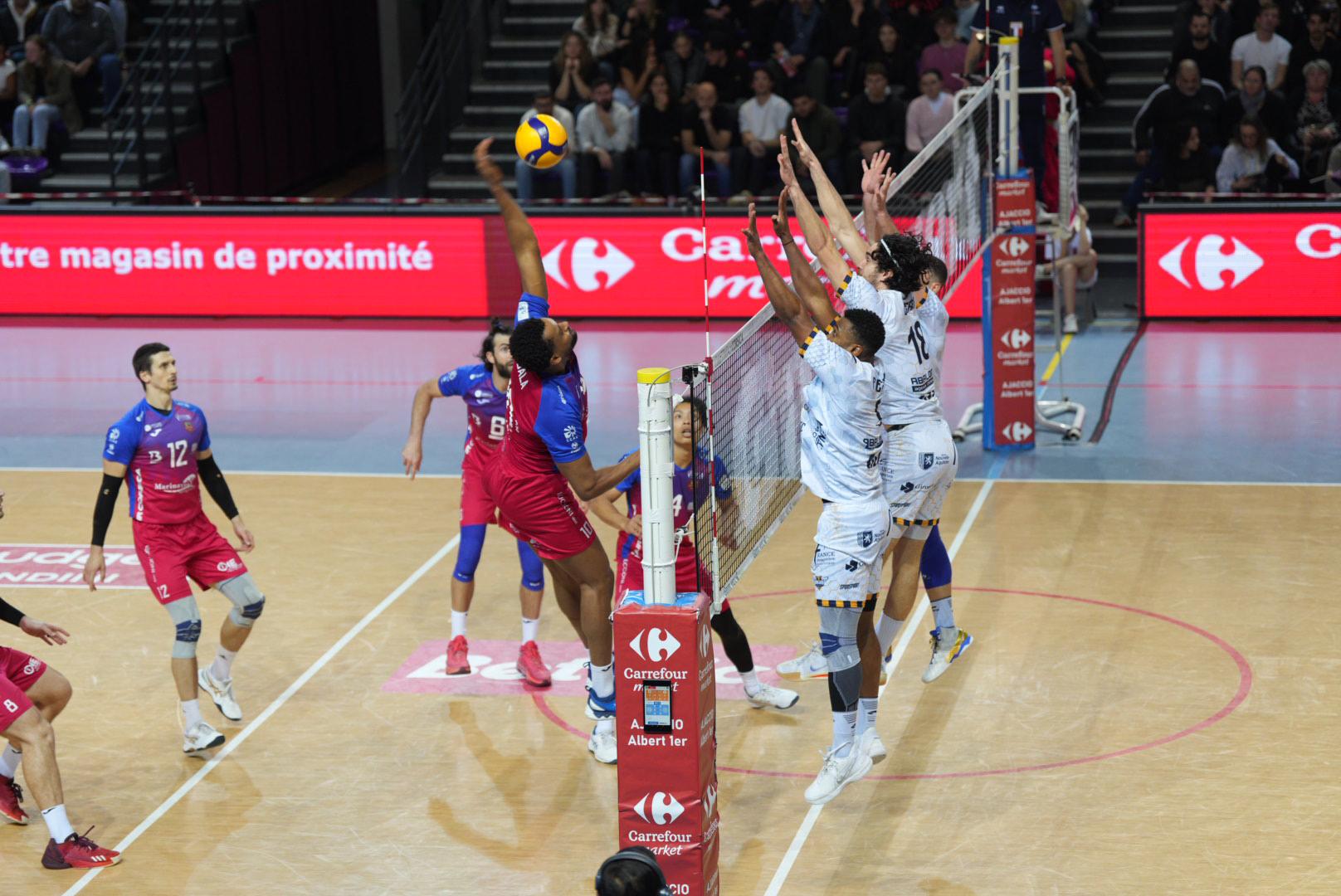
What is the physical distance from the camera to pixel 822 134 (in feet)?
72.0

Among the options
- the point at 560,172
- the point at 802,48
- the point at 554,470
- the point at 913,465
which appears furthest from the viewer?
the point at 802,48

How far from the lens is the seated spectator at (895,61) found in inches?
897

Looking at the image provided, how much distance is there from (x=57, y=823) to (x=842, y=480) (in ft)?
13.3

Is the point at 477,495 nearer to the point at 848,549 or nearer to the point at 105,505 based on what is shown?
the point at 105,505

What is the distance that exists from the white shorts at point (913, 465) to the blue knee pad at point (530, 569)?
249 cm

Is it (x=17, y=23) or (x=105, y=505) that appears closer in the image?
(x=105, y=505)

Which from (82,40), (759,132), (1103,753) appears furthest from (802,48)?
(1103,753)

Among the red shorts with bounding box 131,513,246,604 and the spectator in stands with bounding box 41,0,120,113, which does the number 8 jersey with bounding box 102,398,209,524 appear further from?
the spectator in stands with bounding box 41,0,120,113

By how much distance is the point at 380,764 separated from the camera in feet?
31.2

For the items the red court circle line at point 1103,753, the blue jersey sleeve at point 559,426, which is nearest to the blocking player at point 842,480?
the red court circle line at point 1103,753

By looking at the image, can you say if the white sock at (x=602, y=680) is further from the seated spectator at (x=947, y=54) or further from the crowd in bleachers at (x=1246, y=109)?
the seated spectator at (x=947, y=54)

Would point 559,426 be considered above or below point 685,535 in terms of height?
above

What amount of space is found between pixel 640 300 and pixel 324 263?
3.88m

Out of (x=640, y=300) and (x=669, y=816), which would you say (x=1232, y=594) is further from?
(x=640, y=300)
